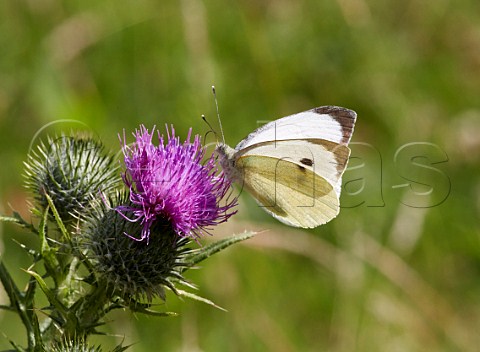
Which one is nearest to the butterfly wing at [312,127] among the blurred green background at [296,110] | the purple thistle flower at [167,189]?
the purple thistle flower at [167,189]

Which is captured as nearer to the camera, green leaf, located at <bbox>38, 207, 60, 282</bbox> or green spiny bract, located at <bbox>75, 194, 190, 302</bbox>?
green leaf, located at <bbox>38, 207, 60, 282</bbox>

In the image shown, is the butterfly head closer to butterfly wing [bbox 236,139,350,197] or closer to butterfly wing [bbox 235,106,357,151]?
butterfly wing [bbox 235,106,357,151]

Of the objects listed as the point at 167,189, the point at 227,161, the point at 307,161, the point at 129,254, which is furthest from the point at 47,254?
the point at 307,161

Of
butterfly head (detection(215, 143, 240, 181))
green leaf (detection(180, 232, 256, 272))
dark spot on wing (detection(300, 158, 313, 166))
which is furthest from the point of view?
dark spot on wing (detection(300, 158, 313, 166))

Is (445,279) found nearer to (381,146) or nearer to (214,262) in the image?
(381,146)

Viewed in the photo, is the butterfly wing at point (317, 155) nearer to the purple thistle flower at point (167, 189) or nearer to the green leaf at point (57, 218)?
the purple thistle flower at point (167, 189)

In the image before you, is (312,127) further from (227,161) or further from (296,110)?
(296,110)

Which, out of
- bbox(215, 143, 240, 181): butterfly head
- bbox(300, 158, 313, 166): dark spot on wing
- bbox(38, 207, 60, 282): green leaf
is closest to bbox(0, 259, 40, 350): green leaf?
bbox(38, 207, 60, 282): green leaf
